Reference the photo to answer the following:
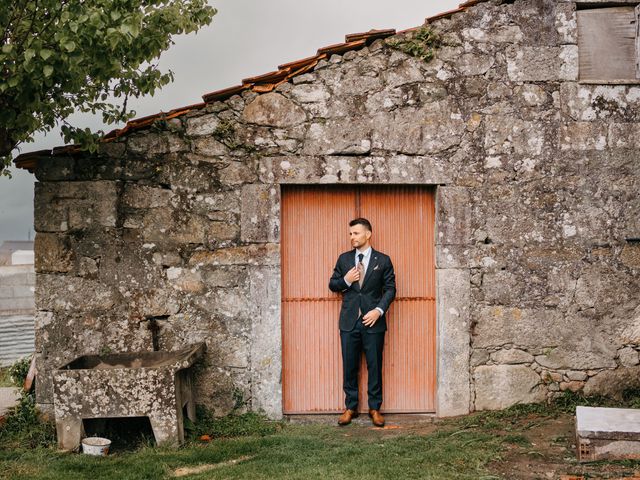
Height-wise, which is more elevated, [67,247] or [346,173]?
[346,173]

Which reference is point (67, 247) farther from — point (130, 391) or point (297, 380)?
point (297, 380)

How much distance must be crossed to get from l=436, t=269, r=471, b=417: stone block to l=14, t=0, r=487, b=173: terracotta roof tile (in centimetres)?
235

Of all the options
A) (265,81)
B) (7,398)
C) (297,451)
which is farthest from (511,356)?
(7,398)

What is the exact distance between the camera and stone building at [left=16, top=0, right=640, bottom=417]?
20.1 ft

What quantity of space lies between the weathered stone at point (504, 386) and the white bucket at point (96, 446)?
11.1ft

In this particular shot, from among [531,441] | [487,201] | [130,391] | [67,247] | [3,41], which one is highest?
[3,41]

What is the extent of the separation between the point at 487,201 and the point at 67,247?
13.2 ft

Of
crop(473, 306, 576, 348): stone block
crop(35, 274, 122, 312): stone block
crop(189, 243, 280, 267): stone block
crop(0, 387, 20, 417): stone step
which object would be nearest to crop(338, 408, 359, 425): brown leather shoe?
crop(473, 306, 576, 348): stone block

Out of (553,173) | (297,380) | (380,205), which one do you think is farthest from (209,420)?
(553,173)

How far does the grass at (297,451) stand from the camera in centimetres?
480

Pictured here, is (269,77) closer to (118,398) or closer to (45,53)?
(45,53)

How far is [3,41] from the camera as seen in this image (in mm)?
5055

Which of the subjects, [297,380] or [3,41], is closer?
[3,41]

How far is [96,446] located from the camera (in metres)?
5.32
